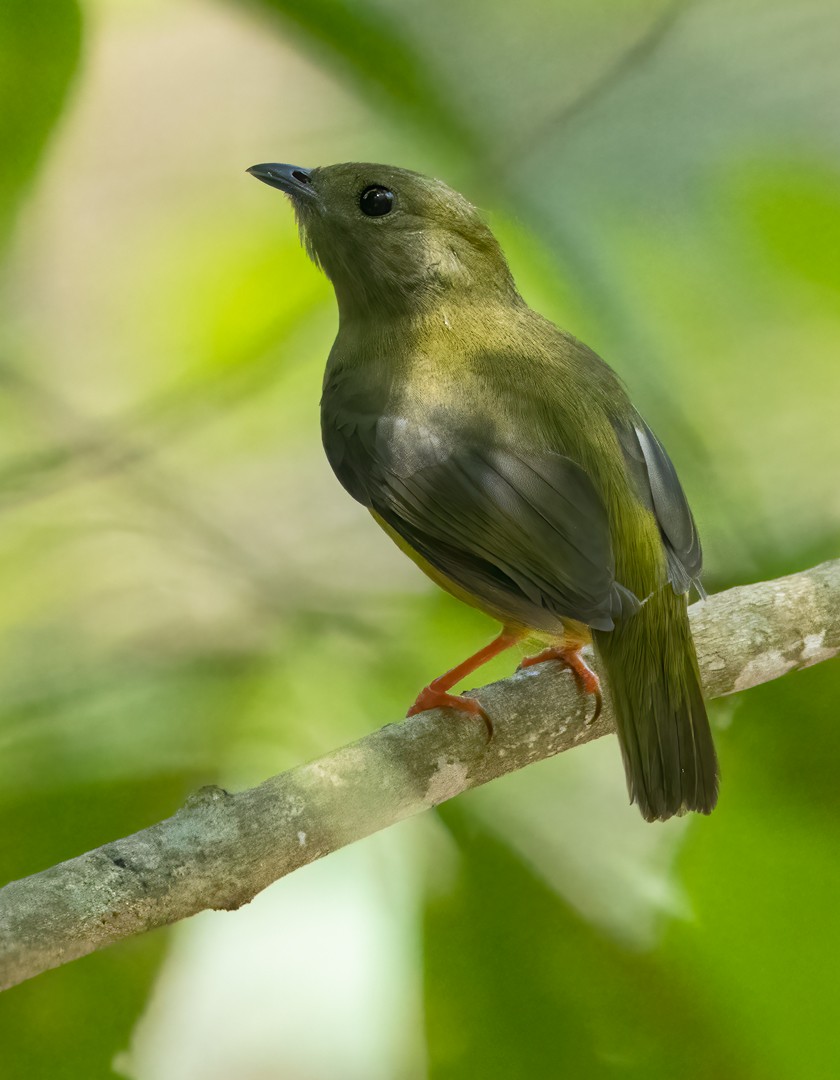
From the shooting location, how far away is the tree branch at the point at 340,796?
1.53m

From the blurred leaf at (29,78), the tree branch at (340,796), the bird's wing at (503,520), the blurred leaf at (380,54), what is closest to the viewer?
the tree branch at (340,796)

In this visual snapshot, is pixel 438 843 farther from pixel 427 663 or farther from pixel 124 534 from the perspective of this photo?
pixel 124 534

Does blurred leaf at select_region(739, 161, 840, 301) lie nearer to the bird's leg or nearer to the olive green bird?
the olive green bird

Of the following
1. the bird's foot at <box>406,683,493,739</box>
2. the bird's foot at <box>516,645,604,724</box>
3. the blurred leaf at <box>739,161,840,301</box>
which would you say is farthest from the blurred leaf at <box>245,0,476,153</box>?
the bird's foot at <box>406,683,493,739</box>

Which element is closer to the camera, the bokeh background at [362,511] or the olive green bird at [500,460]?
the olive green bird at [500,460]

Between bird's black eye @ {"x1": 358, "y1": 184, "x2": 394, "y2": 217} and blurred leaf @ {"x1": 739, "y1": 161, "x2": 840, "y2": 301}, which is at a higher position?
blurred leaf @ {"x1": 739, "y1": 161, "x2": 840, "y2": 301}

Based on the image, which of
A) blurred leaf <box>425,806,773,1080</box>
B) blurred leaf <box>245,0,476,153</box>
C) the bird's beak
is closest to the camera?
the bird's beak

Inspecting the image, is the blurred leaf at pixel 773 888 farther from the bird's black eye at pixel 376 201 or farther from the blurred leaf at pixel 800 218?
the bird's black eye at pixel 376 201

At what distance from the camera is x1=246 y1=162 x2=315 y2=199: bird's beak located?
2348mm

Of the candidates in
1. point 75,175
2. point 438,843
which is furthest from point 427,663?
point 75,175

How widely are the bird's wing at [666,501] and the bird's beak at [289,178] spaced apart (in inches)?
29.0

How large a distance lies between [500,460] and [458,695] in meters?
0.41

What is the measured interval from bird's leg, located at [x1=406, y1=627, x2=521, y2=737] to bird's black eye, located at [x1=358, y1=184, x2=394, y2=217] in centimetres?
79

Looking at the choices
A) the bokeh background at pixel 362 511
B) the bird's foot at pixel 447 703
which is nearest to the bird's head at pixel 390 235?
the bokeh background at pixel 362 511
